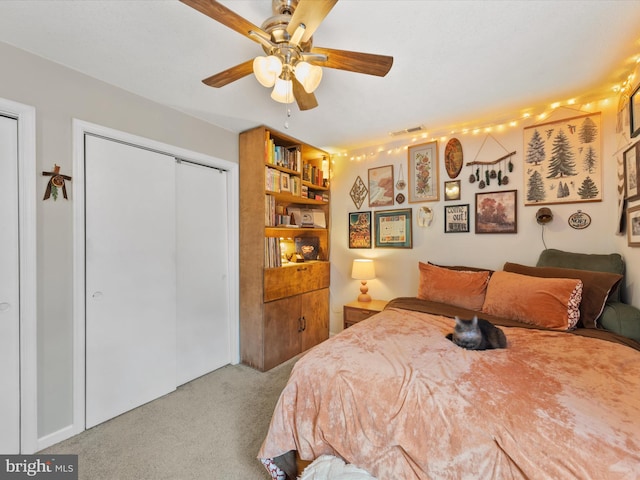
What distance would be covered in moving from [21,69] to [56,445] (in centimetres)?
229

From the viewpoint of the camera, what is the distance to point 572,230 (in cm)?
227

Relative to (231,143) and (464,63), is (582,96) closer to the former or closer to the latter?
(464,63)

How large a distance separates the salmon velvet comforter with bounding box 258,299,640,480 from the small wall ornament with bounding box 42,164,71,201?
72.9 inches

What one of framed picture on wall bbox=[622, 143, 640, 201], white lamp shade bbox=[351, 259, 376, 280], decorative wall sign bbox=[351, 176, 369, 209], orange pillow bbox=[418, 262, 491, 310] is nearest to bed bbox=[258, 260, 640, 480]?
orange pillow bbox=[418, 262, 491, 310]

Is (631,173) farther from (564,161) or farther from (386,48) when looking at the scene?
(386,48)

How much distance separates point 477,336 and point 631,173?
5.09ft

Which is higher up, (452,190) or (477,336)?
(452,190)

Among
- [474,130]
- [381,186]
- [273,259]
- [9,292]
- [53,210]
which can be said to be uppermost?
[474,130]

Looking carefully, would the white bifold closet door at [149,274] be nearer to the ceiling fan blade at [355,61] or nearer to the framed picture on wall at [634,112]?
the ceiling fan blade at [355,61]

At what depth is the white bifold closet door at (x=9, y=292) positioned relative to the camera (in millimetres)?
1551

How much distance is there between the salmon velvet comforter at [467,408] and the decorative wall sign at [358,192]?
206cm

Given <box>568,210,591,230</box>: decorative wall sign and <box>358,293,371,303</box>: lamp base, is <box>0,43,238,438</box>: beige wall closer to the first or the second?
<box>358,293,371,303</box>: lamp base

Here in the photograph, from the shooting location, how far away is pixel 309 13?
101cm

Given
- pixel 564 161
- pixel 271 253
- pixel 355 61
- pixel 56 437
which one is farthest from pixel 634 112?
pixel 56 437
